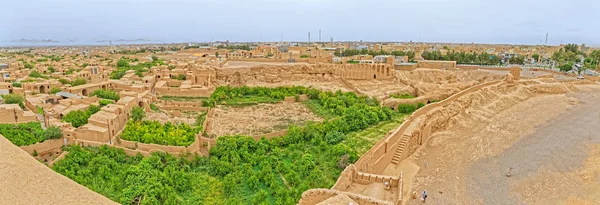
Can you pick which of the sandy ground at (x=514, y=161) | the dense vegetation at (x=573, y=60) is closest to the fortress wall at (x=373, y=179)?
the sandy ground at (x=514, y=161)

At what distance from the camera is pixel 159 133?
1540 centimetres

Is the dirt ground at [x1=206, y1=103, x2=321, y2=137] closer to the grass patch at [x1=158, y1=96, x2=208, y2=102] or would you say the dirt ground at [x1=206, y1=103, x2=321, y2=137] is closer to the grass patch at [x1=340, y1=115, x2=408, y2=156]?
the grass patch at [x1=158, y1=96, x2=208, y2=102]

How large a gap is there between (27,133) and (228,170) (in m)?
7.26

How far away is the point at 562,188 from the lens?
13227 mm

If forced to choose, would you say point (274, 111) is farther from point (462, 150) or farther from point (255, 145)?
point (462, 150)

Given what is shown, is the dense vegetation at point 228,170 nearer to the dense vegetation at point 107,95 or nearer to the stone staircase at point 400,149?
the stone staircase at point 400,149

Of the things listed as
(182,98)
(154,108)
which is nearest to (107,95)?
(154,108)

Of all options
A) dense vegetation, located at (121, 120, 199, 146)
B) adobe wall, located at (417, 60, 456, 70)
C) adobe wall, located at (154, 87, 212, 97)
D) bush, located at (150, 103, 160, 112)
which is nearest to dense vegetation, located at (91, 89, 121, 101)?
bush, located at (150, 103, 160, 112)

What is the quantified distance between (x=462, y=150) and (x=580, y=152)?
16.3 ft

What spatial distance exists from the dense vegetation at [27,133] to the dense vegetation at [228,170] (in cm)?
92

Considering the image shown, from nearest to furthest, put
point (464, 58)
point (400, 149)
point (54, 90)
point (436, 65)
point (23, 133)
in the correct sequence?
point (23, 133) → point (400, 149) → point (54, 90) → point (436, 65) → point (464, 58)

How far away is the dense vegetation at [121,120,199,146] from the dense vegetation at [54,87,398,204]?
Answer: 11 centimetres

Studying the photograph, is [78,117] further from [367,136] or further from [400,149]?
[400,149]

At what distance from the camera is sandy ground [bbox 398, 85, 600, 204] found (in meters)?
12.8
